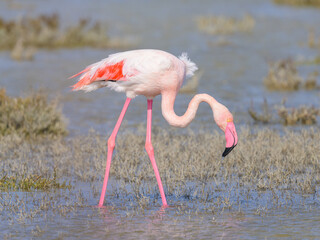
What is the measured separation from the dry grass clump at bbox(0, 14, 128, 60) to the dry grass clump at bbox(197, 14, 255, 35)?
384cm

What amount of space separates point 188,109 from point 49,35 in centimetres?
1391

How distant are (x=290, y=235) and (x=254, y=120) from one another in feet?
19.6

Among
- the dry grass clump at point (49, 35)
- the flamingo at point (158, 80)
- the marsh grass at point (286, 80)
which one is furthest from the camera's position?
the dry grass clump at point (49, 35)

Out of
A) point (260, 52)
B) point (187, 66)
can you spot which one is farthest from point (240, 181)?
point (260, 52)

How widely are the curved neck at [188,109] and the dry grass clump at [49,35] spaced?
41.8 ft

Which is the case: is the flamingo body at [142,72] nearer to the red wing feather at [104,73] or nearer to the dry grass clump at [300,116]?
the red wing feather at [104,73]

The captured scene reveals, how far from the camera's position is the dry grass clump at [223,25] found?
73.4 ft

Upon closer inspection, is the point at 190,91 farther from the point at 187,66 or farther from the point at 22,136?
the point at 187,66

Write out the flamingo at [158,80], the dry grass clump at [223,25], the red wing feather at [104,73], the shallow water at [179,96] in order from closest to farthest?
the shallow water at [179,96] → the flamingo at [158,80] → the red wing feather at [104,73] → the dry grass clump at [223,25]

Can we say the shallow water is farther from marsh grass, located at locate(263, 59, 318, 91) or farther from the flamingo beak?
the flamingo beak

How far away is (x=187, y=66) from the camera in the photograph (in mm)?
7414

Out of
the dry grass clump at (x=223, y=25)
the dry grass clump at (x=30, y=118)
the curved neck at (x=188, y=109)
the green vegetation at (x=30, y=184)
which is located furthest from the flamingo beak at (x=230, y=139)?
the dry grass clump at (x=223, y=25)

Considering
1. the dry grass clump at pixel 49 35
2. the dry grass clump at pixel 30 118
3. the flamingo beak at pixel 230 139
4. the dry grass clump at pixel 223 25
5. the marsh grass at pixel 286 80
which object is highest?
the dry grass clump at pixel 223 25

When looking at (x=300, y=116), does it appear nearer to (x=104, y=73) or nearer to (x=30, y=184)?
(x=104, y=73)
